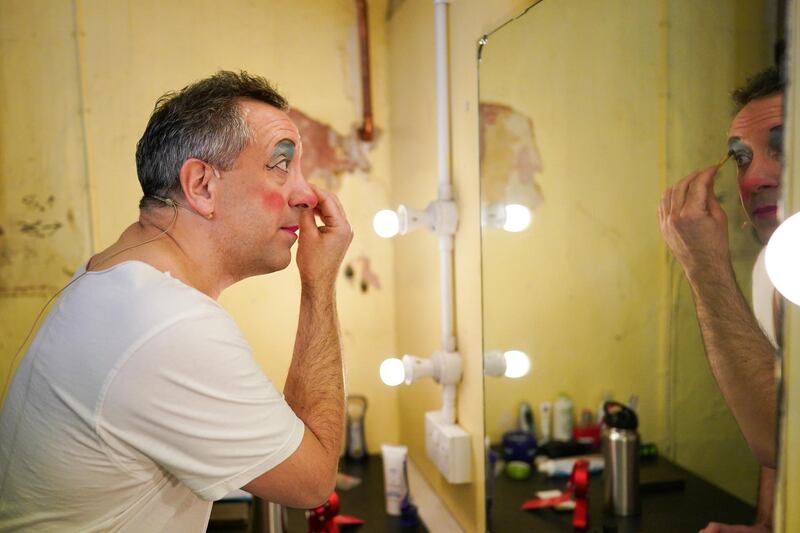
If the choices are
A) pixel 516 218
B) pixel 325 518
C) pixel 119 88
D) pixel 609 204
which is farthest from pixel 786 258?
pixel 119 88

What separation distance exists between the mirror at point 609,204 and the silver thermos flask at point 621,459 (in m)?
0.03

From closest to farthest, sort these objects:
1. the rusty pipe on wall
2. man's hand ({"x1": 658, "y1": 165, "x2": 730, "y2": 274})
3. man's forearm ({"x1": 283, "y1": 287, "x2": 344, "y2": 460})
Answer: man's hand ({"x1": 658, "y1": 165, "x2": 730, "y2": 274}) < man's forearm ({"x1": 283, "y1": 287, "x2": 344, "y2": 460}) < the rusty pipe on wall

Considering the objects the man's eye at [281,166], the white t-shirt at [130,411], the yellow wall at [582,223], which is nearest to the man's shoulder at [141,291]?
the white t-shirt at [130,411]

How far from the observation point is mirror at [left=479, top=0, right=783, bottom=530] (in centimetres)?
78

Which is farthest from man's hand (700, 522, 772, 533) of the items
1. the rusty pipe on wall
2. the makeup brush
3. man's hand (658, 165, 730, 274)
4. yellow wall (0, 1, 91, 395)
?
yellow wall (0, 1, 91, 395)

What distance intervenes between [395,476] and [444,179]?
730 mm

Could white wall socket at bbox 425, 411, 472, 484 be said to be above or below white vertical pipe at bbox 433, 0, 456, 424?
below

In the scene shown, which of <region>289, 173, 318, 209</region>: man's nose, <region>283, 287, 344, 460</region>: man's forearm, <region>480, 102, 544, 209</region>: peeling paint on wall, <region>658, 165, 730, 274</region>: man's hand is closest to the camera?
<region>658, 165, 730, 274</region>: man's hand

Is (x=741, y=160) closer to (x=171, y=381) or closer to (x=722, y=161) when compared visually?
(x=722, y=161)

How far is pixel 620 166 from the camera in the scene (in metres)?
1.03

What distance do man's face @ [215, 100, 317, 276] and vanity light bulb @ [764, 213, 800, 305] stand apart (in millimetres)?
749

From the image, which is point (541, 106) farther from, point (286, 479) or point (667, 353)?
point (286, 479)

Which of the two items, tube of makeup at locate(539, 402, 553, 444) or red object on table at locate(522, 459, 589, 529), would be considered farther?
tube of makeup at locate(539, 402, 553, 444)

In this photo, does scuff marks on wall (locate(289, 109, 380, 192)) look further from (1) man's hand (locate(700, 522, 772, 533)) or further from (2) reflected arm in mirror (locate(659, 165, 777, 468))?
(1) man's hand (locate(700, 522, 772, 533))
